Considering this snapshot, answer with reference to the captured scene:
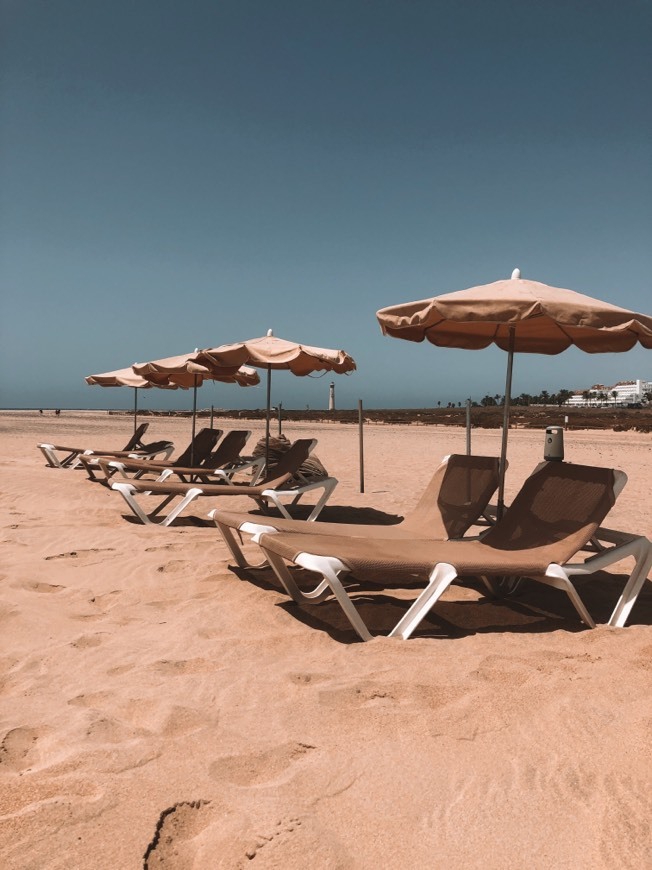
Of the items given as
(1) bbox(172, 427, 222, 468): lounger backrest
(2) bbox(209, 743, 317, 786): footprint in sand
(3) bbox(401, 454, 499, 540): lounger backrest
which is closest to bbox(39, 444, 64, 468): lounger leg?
(1) bbox(172, 427, 222, 468): lounger backrest

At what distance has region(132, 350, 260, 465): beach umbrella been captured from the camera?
810 centimetres

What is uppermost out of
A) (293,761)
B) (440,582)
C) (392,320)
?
(392,320)

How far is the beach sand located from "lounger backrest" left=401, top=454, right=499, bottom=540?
0.46 metres

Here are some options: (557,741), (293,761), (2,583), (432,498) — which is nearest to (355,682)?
(293,761)

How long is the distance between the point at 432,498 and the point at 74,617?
2467mm

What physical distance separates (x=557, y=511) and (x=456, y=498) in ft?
2.49

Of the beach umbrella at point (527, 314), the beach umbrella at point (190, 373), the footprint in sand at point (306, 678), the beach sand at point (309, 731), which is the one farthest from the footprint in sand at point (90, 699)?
the beach umbrella at point (190, 373)

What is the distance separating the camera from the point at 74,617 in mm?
3381

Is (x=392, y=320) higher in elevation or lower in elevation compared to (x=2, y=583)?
higher

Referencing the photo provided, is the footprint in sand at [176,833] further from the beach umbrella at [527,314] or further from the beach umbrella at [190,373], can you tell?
the beach umbrella at [190,373]

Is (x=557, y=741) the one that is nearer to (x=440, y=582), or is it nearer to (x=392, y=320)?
(x=440, y=582)

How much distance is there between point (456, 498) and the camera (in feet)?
14.4

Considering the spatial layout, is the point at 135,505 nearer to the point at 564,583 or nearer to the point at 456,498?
the point at 456,498

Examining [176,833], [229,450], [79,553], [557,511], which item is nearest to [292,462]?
[229,450]
